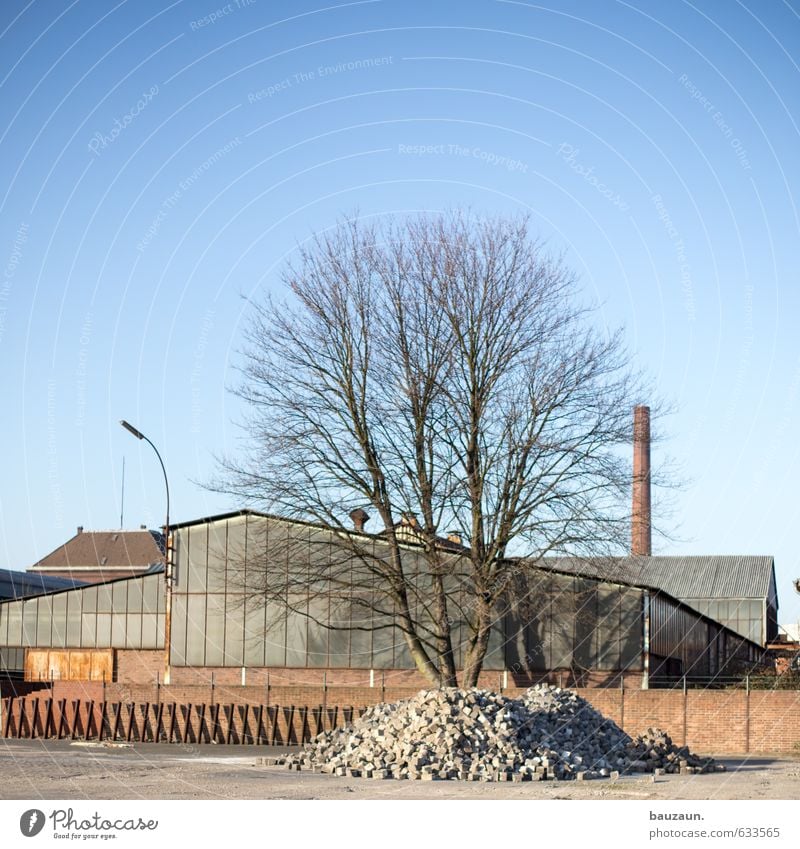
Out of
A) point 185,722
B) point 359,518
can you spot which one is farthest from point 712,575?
point 185,722

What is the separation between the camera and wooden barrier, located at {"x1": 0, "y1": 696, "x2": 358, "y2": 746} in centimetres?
3988

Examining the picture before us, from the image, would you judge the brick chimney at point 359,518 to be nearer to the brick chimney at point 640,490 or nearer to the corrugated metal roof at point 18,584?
the brick chimney at point 640,490

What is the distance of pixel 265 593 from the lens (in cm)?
4009

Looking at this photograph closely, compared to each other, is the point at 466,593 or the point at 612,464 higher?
the point at 612,464

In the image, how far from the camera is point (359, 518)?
42.9 metres

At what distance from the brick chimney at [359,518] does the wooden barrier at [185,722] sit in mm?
6032

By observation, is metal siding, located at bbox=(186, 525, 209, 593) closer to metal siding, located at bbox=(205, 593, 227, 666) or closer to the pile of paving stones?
metal siding, located at bbox=(205, 593, 227, 666)

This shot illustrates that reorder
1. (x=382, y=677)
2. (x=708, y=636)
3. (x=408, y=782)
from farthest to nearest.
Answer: (x=708, y=636), (x=382, y=677), (x=408, y=782)

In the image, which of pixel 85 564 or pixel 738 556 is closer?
pixel 738 556
